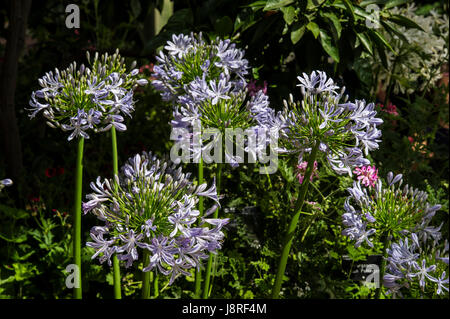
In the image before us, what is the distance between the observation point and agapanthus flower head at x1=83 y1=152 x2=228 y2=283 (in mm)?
1348

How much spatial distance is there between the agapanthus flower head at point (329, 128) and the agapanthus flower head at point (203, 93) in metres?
0.15

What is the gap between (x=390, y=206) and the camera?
60.5 inches

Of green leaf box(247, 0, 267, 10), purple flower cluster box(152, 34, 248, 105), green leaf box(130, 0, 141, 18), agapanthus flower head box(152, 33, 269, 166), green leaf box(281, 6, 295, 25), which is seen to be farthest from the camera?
green leaf box(130, 0, 141, 18)

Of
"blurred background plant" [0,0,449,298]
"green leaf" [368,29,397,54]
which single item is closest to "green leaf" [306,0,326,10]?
"blurred background plant" [0,0,449,298]

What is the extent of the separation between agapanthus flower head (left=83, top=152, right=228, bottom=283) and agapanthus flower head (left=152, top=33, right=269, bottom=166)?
0.61 feet

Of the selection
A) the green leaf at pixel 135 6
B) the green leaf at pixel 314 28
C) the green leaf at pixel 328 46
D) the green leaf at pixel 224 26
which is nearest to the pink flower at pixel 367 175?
the green leaf at pixel 328 46

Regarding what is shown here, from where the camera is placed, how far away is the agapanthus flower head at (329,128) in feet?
4.86

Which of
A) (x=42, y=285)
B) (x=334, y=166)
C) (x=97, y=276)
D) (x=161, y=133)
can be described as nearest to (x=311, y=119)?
(x=334, y=166)

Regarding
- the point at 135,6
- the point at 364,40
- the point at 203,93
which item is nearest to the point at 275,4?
the point at 364,40

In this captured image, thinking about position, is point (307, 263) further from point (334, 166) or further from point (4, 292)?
point (4, 292)

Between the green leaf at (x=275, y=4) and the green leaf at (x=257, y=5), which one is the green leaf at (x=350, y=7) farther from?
the green leaf at (x=257, y=5)

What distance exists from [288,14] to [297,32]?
8 centimetres

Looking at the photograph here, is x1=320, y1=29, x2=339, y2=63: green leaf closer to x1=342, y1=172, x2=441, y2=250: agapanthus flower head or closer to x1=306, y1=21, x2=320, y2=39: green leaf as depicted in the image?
x1=306, y1=21, x2=320, y2=39: green leaf
